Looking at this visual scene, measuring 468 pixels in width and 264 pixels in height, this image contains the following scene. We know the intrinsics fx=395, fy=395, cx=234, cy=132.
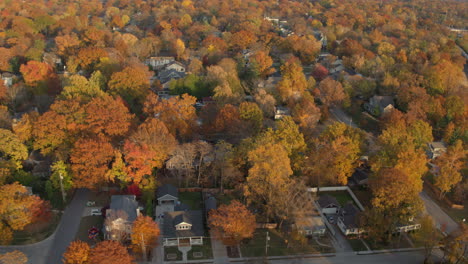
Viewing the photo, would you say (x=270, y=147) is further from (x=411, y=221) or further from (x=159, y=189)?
(x=411, y=221)

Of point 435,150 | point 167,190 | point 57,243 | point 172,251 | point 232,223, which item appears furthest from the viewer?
point 435,150

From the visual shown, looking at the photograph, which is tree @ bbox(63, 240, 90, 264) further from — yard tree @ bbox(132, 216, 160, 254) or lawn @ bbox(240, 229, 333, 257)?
lawn @ bbox(240, 229, 333, 257)

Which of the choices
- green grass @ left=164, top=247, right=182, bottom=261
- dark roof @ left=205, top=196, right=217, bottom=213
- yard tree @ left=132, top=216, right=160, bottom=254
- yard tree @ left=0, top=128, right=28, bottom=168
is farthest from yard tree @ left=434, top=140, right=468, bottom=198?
yard tree @ left=0, top=128, right=28, bottom=168

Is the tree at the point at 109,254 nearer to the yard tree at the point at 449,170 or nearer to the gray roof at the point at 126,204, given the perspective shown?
the gray roof at the point at 126,204

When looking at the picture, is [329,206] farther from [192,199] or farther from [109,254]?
[109,254]

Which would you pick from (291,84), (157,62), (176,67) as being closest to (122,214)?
(291,84)

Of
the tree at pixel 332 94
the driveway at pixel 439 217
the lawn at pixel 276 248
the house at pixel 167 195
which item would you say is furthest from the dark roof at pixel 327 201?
the tree at pixel 332 94
